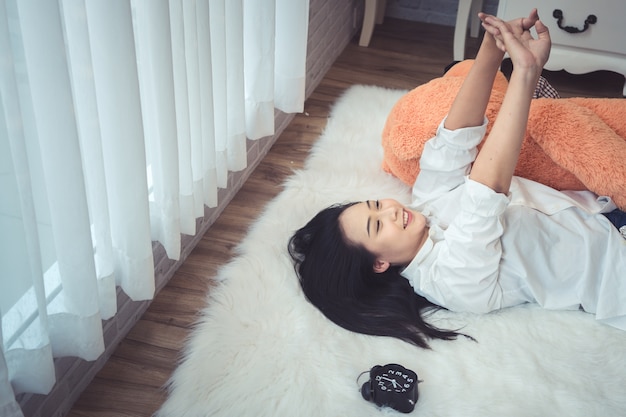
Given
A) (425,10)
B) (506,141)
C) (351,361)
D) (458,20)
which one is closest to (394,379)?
(351,361)

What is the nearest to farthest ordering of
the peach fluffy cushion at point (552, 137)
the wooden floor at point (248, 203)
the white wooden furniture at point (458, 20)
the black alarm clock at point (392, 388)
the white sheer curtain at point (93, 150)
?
1. the white sheer curtain at point (93, 150)
2. the black alarm clock at point (392, 388)
3. the wooden floor at point (248, 203)
4. the peach fluffy cushion at point (552, 137)
5. the white wooden furniture at point (458, 20)

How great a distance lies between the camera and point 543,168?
5.60 ft

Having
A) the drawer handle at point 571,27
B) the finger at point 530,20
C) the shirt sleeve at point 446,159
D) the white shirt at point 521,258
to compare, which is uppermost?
the finger at point 530,20

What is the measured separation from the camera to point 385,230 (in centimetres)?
148

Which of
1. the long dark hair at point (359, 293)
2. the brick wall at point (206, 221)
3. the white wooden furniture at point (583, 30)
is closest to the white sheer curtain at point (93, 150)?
the brick wall at point (206, 221)

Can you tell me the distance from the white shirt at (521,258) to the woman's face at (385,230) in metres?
0.03

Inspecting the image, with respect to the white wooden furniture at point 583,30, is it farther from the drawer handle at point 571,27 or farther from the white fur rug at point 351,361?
the white fur rug at point 351,361

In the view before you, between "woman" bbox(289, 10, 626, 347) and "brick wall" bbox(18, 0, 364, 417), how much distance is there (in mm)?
365

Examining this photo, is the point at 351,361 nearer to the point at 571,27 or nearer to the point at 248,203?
the point at 248,203

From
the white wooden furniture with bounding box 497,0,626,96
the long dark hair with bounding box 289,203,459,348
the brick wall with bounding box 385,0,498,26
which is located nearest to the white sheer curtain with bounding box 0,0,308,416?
the long dark hair with bounding box 289,203,459,348

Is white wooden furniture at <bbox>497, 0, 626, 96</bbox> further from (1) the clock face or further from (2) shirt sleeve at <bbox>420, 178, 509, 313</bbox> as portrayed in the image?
(1) the clock face

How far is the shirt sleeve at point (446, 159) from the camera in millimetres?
1612

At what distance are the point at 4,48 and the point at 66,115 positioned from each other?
0.14m

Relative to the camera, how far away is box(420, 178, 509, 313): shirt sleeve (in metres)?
1.41
